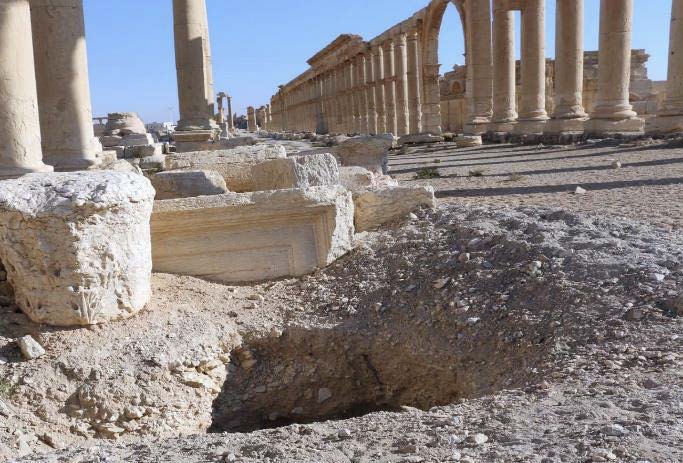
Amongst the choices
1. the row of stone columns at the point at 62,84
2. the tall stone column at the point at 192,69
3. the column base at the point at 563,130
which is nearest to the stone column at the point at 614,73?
the column base at the point at 563,130

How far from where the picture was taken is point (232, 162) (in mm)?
7719

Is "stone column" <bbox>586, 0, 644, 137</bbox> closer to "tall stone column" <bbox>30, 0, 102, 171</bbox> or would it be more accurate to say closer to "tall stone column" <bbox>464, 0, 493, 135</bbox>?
"tall stone column" <bbox>464, 0, 493, 135</bbox>

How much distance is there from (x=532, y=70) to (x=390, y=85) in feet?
37.3

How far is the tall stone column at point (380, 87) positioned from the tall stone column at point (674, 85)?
18.6m

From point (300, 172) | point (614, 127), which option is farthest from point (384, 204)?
point (614, 127)

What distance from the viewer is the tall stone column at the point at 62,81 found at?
954 cm

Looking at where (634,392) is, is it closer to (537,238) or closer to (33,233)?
(537,238)

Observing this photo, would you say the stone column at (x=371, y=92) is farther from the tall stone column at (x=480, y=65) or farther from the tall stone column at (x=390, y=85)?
the tall stone column at (x=480, y=65)

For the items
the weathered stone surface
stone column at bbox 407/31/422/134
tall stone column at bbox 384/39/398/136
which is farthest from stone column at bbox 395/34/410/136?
the weathered stone surface

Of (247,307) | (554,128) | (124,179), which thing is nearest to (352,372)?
(247,307)

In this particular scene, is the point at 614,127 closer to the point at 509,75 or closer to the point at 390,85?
the point at 509,75

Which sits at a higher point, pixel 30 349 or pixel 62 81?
pixel 62 81

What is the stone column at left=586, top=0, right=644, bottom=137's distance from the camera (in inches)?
649

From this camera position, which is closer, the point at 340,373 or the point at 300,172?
the point at 340,373
